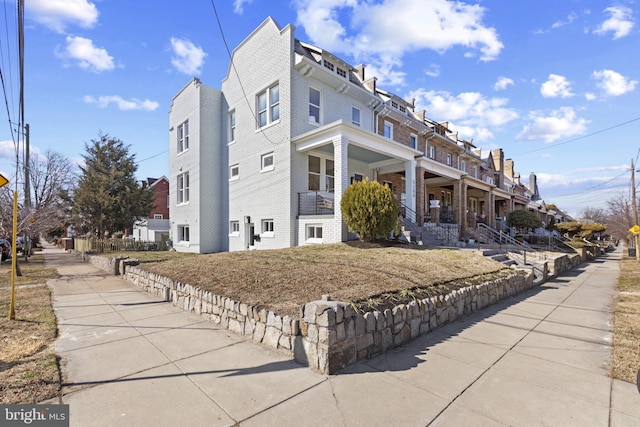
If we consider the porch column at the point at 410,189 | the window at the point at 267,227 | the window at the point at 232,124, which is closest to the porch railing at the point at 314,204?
the window at the point at 267,227

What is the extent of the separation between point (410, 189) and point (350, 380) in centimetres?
1295

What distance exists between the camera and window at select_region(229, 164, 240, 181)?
17.2 metres

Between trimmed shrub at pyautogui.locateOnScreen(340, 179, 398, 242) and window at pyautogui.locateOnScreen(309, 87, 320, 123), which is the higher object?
window at pyautogui.locateOnScreen(309, 87, 320, 123)

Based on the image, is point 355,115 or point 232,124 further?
point 232,124

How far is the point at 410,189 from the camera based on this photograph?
15.5 m

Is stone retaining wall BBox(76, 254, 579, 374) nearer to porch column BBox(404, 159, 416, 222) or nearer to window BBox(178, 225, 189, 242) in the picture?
porch column BBox(404, 159, 416, 222)

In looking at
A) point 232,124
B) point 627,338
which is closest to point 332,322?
point 627,338

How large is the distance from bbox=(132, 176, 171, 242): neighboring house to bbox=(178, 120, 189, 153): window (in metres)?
6.72

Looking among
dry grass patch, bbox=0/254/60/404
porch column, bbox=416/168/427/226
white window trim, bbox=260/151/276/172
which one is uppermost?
white window trim, bbox=260/151/276/172

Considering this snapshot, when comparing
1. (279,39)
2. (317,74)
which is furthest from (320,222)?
(279,39)

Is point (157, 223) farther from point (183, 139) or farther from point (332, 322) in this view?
point (332, 322)

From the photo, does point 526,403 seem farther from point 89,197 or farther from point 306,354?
point 89,197

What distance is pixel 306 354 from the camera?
399 cm

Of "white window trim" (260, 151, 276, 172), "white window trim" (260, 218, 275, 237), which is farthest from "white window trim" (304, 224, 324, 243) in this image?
"white window trim" (260, 151, 276, 172)
